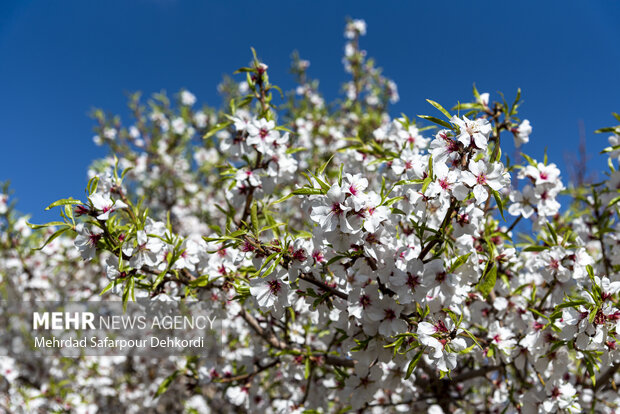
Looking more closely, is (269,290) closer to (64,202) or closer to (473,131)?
(64,202)

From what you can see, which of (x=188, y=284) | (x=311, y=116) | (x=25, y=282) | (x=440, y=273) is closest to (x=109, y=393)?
(x=25, y=282)

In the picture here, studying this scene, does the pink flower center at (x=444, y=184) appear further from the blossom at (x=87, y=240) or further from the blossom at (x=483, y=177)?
the blossom at (x=87, y=240)

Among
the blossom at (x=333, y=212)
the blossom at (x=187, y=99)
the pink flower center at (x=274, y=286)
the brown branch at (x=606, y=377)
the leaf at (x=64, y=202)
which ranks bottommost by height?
the brown branch at (x=606, y=377)

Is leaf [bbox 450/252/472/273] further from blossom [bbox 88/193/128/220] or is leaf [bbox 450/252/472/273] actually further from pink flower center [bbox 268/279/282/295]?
blossom [bbox 88/193/128/220]

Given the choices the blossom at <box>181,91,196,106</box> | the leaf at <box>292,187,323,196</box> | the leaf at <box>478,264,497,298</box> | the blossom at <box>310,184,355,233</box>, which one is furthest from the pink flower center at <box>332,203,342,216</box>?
the blossom at <box>181,91,196,106</box>

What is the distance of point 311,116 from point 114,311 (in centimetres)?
469

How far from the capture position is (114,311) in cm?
652

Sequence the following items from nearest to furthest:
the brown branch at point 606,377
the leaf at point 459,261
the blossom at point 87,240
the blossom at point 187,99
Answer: the leaf at point 459,261
the blossom at point 87,240
the brown branch at point 606,377
the blossom at point 187,99

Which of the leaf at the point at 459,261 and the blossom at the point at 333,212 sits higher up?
the blossom at the point at 333,212

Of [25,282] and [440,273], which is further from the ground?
[25,282]

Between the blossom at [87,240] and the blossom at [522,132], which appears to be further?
the blossom at [522,132]

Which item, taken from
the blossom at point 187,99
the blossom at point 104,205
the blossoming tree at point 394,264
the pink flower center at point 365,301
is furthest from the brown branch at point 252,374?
the blossom at point 187,99

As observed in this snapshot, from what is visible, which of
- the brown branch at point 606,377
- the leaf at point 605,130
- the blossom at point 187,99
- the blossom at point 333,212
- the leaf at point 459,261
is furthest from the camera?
the blossom at point 187,99

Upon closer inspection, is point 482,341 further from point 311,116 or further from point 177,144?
point 177,144
